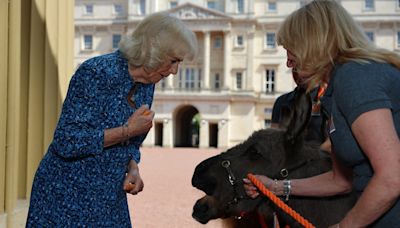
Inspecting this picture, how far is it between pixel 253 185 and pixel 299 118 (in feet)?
1.18

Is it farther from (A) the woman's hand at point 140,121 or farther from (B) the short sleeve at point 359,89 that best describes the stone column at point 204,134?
(B) the short sleeve at point 359,89

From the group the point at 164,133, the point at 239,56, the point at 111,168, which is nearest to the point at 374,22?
the point at 239,56

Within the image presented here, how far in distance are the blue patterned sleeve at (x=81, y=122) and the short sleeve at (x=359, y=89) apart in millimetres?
1191

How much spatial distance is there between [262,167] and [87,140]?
82cm

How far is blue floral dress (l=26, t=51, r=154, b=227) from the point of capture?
260 cm

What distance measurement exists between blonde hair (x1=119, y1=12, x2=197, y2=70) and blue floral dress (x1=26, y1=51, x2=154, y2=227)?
93 millimetres

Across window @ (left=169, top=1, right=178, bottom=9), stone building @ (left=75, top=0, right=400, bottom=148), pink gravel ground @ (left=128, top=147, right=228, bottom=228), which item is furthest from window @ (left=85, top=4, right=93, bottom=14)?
pink gravel ground @ (left=128, top=147, right=228, bottom=228)

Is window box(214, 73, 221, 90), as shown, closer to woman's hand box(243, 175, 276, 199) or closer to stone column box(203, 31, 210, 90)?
stone column box(203, 31, 210, 90)

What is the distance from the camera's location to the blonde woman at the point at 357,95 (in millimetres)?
1807

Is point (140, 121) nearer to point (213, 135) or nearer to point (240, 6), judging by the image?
point (213, 135)

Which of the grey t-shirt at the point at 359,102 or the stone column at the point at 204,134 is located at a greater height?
the grey t-shirt at the point at 359,102

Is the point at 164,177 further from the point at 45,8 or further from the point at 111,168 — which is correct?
the point at 111,168

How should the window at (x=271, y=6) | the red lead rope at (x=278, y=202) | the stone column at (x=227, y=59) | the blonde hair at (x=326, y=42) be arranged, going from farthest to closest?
the window at (x=271, y=6)
the stone column at (x=227, y=59)
the red lead rope at (x=278, y=202)
the blonde hair at (x=326, y=42)

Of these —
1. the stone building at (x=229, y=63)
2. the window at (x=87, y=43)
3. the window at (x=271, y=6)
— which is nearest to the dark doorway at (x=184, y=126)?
the stone building at (x=229, y=63)
